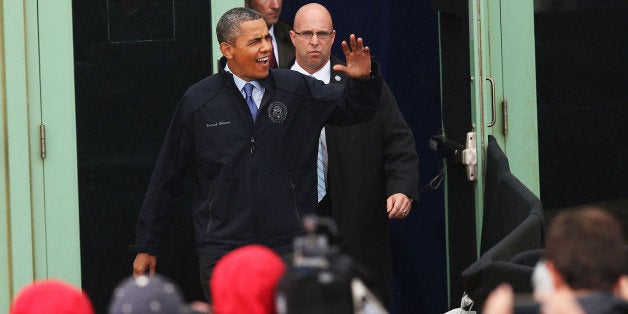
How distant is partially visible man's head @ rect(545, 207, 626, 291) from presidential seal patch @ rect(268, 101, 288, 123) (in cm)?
231

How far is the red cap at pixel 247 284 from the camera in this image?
3.66m

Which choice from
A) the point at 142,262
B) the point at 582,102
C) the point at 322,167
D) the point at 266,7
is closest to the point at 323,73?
the point at 322,167

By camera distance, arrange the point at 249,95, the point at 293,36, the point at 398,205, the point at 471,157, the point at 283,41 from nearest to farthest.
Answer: the point at 249,95 < the point at 398,205 < the point at 471,157 < the point at 293,36 < the point at 283,41

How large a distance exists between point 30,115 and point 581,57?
8.64 ft

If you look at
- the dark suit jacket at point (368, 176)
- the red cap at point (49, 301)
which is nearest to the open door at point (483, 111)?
the dark suit jacket at point (368, 176)

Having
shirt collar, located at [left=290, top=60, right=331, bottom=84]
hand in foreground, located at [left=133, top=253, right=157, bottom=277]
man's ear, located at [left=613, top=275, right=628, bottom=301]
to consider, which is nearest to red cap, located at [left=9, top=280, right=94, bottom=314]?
man's ear, located at [left=613, top=275, right=628, bottom=301]

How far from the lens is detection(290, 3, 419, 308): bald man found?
7.08 metres

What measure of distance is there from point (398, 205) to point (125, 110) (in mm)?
1294

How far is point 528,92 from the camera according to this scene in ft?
24.2

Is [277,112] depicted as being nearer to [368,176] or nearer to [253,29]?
[253,29]

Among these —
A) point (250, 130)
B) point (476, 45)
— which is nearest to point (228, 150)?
point (250, 130)

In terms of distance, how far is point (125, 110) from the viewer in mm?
6809

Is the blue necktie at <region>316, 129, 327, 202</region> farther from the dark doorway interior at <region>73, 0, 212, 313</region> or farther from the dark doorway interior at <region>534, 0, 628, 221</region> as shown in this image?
the dark doorway interior at <region>534, 0, 628, 221</region>

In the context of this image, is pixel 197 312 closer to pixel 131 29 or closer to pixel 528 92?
pixel 131 29
